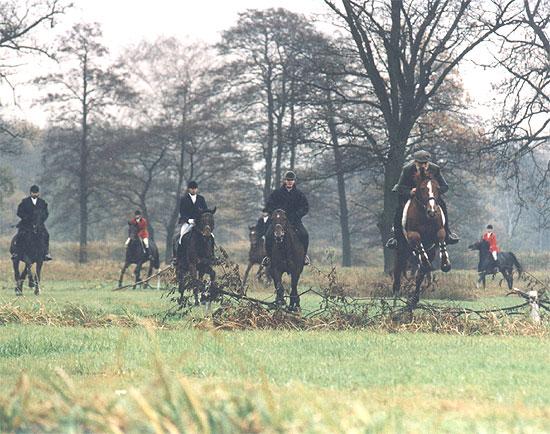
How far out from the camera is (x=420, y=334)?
14.9m

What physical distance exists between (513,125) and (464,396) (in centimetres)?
2439

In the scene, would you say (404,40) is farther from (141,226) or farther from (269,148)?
(269,148)

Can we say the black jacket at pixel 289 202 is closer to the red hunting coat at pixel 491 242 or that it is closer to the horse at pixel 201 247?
the horse at pixel 201 247

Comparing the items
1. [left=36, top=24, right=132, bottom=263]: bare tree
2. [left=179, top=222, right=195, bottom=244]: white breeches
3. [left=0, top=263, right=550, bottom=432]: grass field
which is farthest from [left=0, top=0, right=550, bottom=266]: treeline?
[left=0, top=263, right=550, bottom=432]: grass field

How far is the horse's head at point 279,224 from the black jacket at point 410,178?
277cm

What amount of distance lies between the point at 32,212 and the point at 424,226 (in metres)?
11.9

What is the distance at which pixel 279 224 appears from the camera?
66.6 feet

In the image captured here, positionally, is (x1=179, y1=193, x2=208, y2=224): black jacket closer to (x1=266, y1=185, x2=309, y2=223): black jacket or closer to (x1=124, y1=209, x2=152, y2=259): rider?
(x1=266, y1=185, x2=309, y2=223): black jacket

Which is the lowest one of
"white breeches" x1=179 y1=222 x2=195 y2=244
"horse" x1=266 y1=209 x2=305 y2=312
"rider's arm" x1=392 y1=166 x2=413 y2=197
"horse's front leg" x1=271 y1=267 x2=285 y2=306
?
"horse's front leg" x1=271 y1=267 x2=285 y2=306

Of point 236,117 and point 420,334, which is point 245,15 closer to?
point 236,117

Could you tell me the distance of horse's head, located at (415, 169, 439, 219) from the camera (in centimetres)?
1761

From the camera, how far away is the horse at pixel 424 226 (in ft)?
58.0

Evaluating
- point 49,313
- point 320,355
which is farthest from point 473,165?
point 320,355

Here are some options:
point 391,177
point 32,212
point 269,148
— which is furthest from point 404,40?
point 269,148
